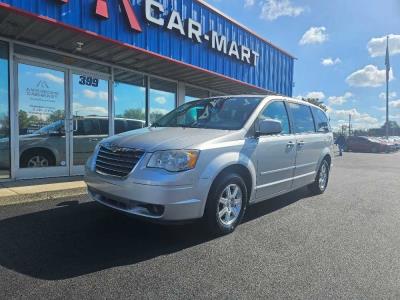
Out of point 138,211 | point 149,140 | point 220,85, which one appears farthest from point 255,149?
point 220,85

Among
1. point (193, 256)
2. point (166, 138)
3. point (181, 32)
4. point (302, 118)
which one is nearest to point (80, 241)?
point (193, 256)

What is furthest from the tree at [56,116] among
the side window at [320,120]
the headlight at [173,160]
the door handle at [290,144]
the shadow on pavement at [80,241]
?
the side window at [320,120]

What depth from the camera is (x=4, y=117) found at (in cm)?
718

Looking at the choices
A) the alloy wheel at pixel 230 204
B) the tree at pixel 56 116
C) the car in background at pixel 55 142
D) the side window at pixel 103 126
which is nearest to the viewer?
the alloy wheel at pixel 230 204

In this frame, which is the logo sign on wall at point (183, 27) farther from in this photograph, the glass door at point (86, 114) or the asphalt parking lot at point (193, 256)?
the asphalt parking lot at point (193, 256)

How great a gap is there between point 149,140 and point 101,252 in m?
1.36

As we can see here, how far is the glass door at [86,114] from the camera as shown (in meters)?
8.47

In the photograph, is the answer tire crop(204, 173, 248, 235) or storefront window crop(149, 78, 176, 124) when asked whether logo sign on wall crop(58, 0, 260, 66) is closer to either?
storefront window crop(149, 78, 176, 124)

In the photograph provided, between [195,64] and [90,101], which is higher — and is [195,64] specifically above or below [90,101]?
above

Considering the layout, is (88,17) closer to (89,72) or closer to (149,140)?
(89,72)

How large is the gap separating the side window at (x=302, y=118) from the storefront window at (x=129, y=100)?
5042 mm

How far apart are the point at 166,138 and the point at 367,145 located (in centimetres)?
3134

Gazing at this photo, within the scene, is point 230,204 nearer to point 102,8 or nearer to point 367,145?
point 102,8

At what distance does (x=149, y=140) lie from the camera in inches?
167
